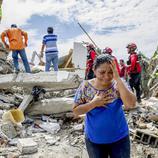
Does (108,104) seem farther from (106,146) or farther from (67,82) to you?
(67,82)

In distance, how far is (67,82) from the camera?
819 centimetres

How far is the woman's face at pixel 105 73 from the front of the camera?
2.78 m

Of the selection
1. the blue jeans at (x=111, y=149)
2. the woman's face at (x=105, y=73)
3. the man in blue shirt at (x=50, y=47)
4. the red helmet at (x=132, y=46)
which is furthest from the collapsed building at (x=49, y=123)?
the woman's face at (x=105, y=73)

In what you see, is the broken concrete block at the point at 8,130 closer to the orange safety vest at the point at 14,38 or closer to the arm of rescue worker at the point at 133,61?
the orange safety vest at the point at 14,38

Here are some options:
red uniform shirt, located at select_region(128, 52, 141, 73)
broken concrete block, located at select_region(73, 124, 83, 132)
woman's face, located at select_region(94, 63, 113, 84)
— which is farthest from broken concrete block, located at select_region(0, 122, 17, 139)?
woman's face, located at select_region(94, 63, 113, 84)

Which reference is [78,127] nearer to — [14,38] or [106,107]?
[14,38]

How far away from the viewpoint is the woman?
2736 mm

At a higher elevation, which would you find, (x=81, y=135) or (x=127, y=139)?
(x=127, y=139)

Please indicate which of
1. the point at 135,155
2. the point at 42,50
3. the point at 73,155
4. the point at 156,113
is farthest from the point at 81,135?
the point at 42,50

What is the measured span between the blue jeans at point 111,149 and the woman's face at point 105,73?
1.85ft

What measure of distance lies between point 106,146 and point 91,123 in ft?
0.84

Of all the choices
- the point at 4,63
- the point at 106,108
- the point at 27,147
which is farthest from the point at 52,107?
the point at 106,108

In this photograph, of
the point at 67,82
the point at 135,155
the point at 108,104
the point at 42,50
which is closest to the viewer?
the point at 108,104

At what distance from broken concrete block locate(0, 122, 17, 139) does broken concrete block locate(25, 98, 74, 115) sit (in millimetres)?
1400
